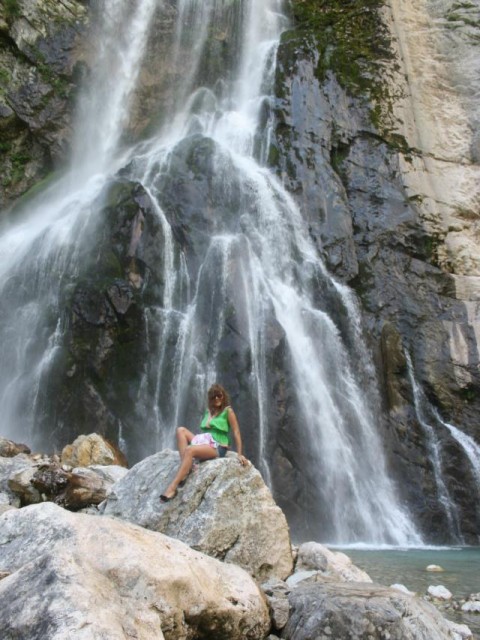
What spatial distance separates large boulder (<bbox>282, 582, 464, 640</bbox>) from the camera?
4207 millimetres

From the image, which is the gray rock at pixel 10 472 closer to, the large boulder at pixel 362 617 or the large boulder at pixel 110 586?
the large boulder at pixel 110 586

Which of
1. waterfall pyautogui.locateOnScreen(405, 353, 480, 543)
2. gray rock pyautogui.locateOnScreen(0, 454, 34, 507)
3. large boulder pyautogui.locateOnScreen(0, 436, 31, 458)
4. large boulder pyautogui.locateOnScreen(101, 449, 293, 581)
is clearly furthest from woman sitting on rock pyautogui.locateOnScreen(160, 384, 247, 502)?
waterfall pyautogui.locateOnScreen(405, 353, 480, 543)

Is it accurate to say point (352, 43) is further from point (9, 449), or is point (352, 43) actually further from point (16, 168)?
point (9, 449)

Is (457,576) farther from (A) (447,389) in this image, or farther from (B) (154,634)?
(A) (447,389)

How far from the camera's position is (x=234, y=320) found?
48.6 ft

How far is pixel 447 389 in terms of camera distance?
54.7 feet

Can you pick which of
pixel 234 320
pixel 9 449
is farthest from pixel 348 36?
pixel 9 449

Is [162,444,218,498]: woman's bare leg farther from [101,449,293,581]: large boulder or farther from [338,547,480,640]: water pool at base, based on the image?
[338,547,480,640]: water pool at base

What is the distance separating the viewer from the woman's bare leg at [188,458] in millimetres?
5961

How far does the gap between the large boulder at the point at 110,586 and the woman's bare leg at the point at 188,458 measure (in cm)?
150

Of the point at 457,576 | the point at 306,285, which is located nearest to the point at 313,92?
the point at 306,285

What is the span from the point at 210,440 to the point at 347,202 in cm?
1459

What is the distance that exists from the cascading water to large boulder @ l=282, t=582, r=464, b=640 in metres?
8.32

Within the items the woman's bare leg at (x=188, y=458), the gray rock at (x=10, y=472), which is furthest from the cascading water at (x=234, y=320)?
the woman's bare leg at (x=188, y=458)
